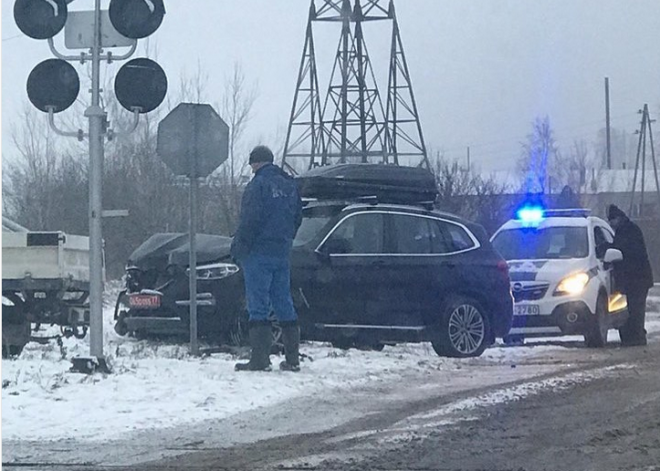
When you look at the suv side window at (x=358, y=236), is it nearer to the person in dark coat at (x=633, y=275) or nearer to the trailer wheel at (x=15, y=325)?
the trailer wheel at (x=15, y=325)

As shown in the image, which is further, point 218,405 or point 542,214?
point 542,214

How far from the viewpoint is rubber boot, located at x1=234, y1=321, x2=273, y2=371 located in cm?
1044

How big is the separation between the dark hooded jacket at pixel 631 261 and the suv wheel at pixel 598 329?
53 centimetres

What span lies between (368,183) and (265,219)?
3.23 m

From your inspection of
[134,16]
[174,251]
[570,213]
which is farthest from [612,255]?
[134,16]

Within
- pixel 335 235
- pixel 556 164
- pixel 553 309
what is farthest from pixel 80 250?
pixel 556 164

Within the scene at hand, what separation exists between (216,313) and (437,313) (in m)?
2.31

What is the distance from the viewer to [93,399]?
28.9 feet

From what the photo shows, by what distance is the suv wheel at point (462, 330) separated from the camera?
1255cm

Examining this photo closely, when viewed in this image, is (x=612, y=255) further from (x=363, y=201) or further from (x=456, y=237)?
(x=363, y=201)

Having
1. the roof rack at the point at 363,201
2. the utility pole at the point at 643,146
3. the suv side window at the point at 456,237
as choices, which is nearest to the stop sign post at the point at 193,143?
the roof rack at the point at 363,201

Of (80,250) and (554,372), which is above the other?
(80,250)

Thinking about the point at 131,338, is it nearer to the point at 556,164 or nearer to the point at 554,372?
the point at 554,372

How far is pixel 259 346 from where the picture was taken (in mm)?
10438
